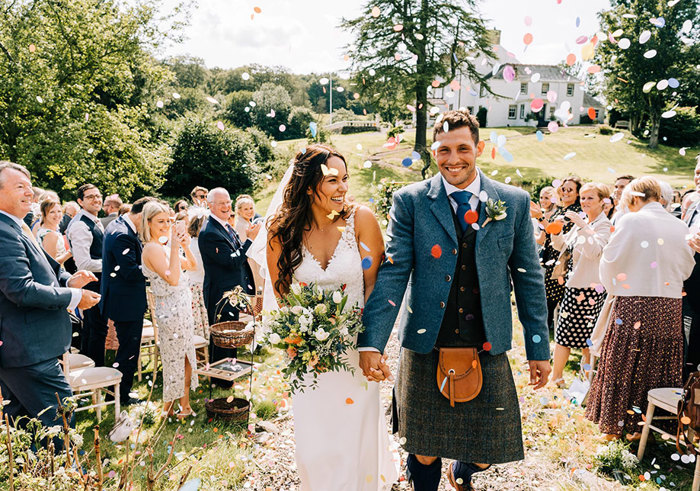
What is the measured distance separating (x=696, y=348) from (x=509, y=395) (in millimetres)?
3016

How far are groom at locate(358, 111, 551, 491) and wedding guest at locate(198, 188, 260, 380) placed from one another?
3.45 meters

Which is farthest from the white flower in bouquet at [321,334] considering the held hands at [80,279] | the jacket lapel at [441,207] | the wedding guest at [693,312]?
the wedding guest at [693,312]

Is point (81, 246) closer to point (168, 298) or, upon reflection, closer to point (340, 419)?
point (168, 298)

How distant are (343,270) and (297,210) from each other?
1.85 ft

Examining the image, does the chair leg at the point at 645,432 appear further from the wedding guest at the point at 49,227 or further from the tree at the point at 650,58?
the tree at the point at 650,58

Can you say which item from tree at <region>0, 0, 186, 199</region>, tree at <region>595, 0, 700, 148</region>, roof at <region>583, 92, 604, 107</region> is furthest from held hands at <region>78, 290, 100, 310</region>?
roof at <region>583, 92, 604, 107</region>

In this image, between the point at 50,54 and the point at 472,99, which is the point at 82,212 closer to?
the point at 50,54

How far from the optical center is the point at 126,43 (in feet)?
48.0

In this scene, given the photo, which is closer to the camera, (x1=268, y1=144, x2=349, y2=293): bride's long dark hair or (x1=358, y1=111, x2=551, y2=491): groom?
(x1=358, y1=111, x2=551, y2=491): groom

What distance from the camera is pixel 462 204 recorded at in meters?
2.79

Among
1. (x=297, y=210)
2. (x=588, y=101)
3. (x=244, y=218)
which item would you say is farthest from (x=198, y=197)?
(x=588, y=101)

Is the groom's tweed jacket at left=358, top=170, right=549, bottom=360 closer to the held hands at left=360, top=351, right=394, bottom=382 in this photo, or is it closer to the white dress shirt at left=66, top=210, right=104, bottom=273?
the held hands at left=360, top=351, right=394, bottom=382

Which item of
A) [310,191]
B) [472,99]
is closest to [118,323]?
[310,191]

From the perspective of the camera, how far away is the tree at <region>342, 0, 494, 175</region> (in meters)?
25.9
